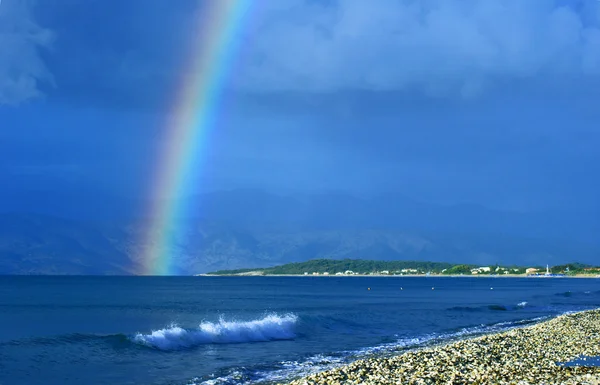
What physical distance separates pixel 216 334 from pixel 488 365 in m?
25.2

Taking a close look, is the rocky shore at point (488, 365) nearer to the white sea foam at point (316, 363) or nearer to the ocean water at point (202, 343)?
the white sea foam at point (316, 363)

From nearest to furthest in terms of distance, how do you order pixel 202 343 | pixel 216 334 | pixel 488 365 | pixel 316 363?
pixel 488 365 < pixel 316 363 < pixel 202 343 < pixel 216 334

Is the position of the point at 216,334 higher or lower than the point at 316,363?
higher

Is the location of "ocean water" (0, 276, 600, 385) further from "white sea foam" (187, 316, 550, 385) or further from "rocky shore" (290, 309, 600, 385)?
"rocky shore" (290, 309, 600, 385)

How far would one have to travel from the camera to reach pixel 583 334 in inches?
1668

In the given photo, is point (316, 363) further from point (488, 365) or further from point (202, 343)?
point (202, 343)

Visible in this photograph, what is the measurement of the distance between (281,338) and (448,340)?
44.0 feet

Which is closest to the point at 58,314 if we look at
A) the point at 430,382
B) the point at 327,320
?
the point at 327,320

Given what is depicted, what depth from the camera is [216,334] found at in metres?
47.8

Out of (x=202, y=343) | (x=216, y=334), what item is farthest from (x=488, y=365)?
(x=216, y=334)

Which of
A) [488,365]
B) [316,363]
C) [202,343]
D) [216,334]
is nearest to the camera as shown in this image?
[488,365]

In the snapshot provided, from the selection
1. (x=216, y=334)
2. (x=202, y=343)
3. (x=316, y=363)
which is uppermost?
(x=216, y=334)

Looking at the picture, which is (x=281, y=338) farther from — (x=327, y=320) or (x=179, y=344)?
(x=327, y=320)

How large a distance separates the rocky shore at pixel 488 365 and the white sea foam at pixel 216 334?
678 inches
